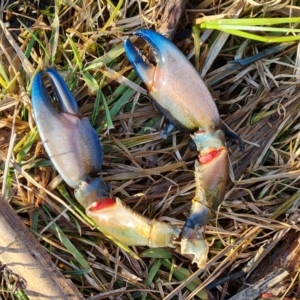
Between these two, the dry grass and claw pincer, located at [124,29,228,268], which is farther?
the dry grass

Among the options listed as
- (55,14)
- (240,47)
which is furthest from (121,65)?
(240,47)

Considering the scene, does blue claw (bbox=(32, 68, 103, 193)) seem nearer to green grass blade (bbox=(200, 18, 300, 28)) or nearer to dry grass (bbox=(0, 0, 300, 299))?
dry grass (bbox=(0, 0, 300, 299))

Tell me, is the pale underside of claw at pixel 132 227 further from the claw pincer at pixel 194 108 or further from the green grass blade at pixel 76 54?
the green grass blade at pixel 76 54

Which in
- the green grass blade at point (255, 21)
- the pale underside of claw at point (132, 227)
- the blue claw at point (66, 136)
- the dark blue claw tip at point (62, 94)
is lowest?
the pale underside of claw at point (132, 227)

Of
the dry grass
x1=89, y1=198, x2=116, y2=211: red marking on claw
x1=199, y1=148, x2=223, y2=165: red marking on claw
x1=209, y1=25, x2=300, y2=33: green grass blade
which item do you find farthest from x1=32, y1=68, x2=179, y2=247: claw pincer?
x1=209, y1=25, x2=300, y2=33: green grass blade

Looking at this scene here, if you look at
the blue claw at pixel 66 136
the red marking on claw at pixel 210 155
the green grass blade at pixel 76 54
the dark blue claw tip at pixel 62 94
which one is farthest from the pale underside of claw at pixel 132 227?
the green grass blade at pixel 76 54

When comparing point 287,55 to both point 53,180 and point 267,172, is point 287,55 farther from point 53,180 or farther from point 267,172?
point 53,180
